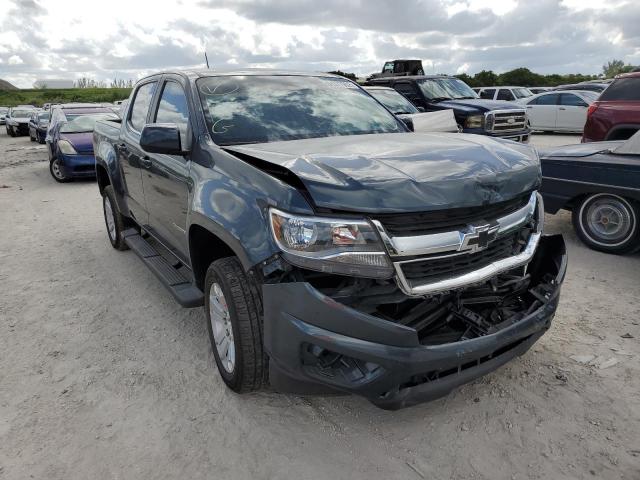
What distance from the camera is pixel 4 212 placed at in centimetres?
856

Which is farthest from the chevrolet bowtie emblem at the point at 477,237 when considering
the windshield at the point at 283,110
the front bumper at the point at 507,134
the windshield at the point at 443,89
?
the windshield at the point at 443,89

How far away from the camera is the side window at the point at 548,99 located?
57.7 ft

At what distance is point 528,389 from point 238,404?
1.71 meters

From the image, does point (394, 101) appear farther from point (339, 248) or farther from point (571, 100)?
point (571, 100)

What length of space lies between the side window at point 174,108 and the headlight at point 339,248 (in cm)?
143

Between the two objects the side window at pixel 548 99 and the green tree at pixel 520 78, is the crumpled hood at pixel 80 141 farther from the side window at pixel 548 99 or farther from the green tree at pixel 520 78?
the green tree at pixel 520 78

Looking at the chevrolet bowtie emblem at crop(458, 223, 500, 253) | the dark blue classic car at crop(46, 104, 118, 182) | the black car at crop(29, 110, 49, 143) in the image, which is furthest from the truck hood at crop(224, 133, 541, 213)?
the black car at crop(29, 110, 49, 143)

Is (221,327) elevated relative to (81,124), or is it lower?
lower

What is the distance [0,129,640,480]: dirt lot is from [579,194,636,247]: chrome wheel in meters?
1.04

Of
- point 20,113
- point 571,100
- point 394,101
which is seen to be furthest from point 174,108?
point 20,113

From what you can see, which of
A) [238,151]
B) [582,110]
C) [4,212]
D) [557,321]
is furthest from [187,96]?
[582,110]

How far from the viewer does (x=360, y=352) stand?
226 cm

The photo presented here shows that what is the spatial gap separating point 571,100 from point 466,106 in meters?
8.41

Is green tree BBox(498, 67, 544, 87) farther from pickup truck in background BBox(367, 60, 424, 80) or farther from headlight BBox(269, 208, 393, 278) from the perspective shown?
headlight BBox(269, 208, 393, 278)
